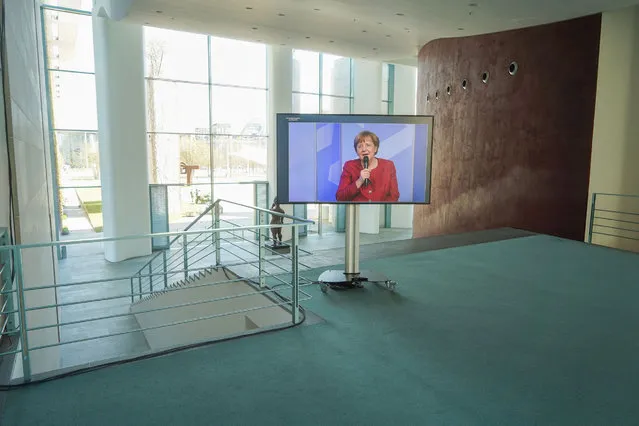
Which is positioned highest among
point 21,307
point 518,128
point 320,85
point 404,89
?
point 404,89

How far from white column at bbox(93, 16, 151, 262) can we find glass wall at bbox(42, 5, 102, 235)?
63 centimetres

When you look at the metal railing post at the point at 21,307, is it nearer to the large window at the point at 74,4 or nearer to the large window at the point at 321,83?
the large window at the point at 74,4

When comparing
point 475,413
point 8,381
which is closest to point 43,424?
point 8,381

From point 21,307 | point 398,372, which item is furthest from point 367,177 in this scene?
point 21,307

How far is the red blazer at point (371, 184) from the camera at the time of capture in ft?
12.1

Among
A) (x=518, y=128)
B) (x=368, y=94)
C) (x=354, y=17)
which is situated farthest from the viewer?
(x=368, y=94)

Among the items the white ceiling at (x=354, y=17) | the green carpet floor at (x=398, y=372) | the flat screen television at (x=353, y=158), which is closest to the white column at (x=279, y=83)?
the white ceiling at (x=354, y=17)

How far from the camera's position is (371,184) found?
3713 millimetres

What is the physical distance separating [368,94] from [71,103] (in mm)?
8898

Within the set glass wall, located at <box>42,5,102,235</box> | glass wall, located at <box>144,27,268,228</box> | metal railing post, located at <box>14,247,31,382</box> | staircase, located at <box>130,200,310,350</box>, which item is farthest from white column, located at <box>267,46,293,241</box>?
metal railing post, located at <box>14,247,31,382</box>

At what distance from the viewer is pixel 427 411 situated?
6.96 feet

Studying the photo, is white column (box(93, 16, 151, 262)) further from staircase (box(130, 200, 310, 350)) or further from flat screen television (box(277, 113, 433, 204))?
flat screen television (box(277, 113, 433, 204))

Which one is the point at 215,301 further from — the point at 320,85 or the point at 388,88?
the point at 388,88

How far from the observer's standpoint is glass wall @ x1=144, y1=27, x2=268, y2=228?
11867 mm
